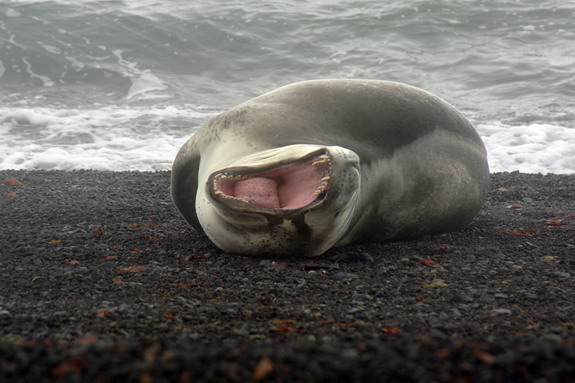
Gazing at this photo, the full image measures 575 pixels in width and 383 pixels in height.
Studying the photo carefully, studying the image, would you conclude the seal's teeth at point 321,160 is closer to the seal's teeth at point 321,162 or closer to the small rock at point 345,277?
the seal's teeth at point 321,162

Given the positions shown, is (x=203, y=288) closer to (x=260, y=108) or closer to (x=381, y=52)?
(x=260, y=108)

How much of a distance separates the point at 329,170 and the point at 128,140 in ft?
21.2

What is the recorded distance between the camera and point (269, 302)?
3.09 metres

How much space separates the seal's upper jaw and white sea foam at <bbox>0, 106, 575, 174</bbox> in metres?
4.89

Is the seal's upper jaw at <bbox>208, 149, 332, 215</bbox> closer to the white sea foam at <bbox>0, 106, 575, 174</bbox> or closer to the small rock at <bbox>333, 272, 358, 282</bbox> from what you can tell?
the small rock at <bbox>333, 272, 358, 282</bbox>

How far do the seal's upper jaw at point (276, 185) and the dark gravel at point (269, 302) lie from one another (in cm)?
40

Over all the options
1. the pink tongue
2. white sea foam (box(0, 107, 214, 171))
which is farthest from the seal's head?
white sea foam (box(0, 107, 214, 171))

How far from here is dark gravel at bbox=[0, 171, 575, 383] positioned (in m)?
1.66

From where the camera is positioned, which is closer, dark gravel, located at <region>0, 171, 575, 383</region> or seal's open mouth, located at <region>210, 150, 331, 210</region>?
dark gravel, located at <region>0, 171, 575, 383</region>

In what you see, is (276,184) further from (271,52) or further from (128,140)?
(271,52)

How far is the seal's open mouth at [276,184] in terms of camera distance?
126 inches

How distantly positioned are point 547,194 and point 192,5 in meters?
12.8

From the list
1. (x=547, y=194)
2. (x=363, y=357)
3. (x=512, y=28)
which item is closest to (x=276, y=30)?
(x=512, y=28)

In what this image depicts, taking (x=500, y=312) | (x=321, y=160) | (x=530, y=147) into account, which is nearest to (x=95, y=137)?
(x=530, y=147)
